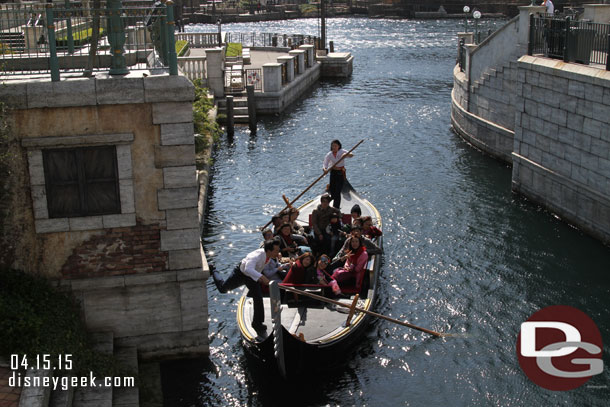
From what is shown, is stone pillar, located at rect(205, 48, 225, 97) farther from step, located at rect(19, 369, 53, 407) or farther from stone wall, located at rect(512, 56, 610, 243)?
step, located at rect(19, 369, 53, 407)

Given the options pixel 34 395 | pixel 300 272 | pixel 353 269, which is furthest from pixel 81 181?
pixel 353 269

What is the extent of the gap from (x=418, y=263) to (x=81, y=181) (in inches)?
340

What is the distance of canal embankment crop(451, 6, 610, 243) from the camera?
1706 cm

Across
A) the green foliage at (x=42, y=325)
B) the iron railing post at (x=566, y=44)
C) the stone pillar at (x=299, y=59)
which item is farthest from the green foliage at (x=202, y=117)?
the stone pillar at (x=299, y=59)

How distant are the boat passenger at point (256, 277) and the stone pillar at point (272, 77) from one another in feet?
72.9

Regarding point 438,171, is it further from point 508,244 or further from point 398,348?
point 398,348

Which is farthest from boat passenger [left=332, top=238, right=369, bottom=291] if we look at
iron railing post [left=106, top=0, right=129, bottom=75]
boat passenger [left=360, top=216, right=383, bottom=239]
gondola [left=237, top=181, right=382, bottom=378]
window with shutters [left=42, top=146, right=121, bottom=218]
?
iron railing post [left=106, top=0, right=129, bottom=75]

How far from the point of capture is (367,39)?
7569 centimetres

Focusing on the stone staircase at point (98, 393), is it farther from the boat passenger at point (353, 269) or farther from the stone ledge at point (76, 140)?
the boat passenger at point (353, 269)

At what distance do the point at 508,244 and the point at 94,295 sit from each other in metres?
10.6

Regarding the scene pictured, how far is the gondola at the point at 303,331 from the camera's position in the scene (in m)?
11.5

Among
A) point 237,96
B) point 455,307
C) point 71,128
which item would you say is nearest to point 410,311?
point 455,307

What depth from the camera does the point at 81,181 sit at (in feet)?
36.1

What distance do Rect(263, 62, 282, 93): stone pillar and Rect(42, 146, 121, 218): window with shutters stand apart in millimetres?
23143
